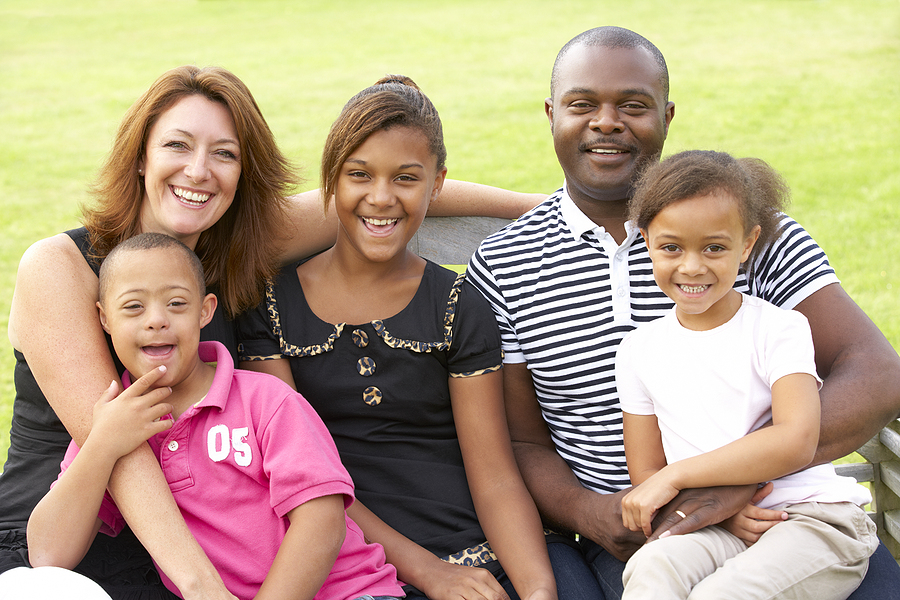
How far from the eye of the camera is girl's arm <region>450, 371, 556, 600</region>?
2.48 m

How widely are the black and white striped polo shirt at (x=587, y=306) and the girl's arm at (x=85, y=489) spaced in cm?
118

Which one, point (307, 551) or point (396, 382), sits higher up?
point (396, 382)

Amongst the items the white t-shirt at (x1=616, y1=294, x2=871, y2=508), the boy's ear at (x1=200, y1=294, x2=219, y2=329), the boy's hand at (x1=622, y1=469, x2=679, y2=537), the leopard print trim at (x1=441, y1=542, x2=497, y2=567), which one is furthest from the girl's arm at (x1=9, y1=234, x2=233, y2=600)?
the white t-shirt at (x1=616, y1=294, x2=871, y2=508)

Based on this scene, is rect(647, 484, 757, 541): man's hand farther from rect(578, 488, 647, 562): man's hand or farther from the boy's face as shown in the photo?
the boy's face

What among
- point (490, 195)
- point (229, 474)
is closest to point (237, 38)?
point (490, 195)

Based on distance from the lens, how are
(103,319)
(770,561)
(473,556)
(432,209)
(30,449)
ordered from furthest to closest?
(432,209) < (473,556) < (30,449) < (103,319) < (770,561)

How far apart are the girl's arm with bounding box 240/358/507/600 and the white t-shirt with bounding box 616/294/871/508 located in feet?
2.11

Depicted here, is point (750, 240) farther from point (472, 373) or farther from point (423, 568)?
point (423, 568)

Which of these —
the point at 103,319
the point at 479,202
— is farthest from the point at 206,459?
the point at 479,202

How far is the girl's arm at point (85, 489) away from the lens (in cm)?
204

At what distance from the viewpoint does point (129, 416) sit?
211 centimetres

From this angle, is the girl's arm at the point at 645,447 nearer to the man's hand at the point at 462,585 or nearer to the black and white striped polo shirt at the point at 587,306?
the black and white striped polo shirt at the point at 587,306

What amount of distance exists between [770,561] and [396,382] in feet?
3.77

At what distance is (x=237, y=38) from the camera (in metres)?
17.1
